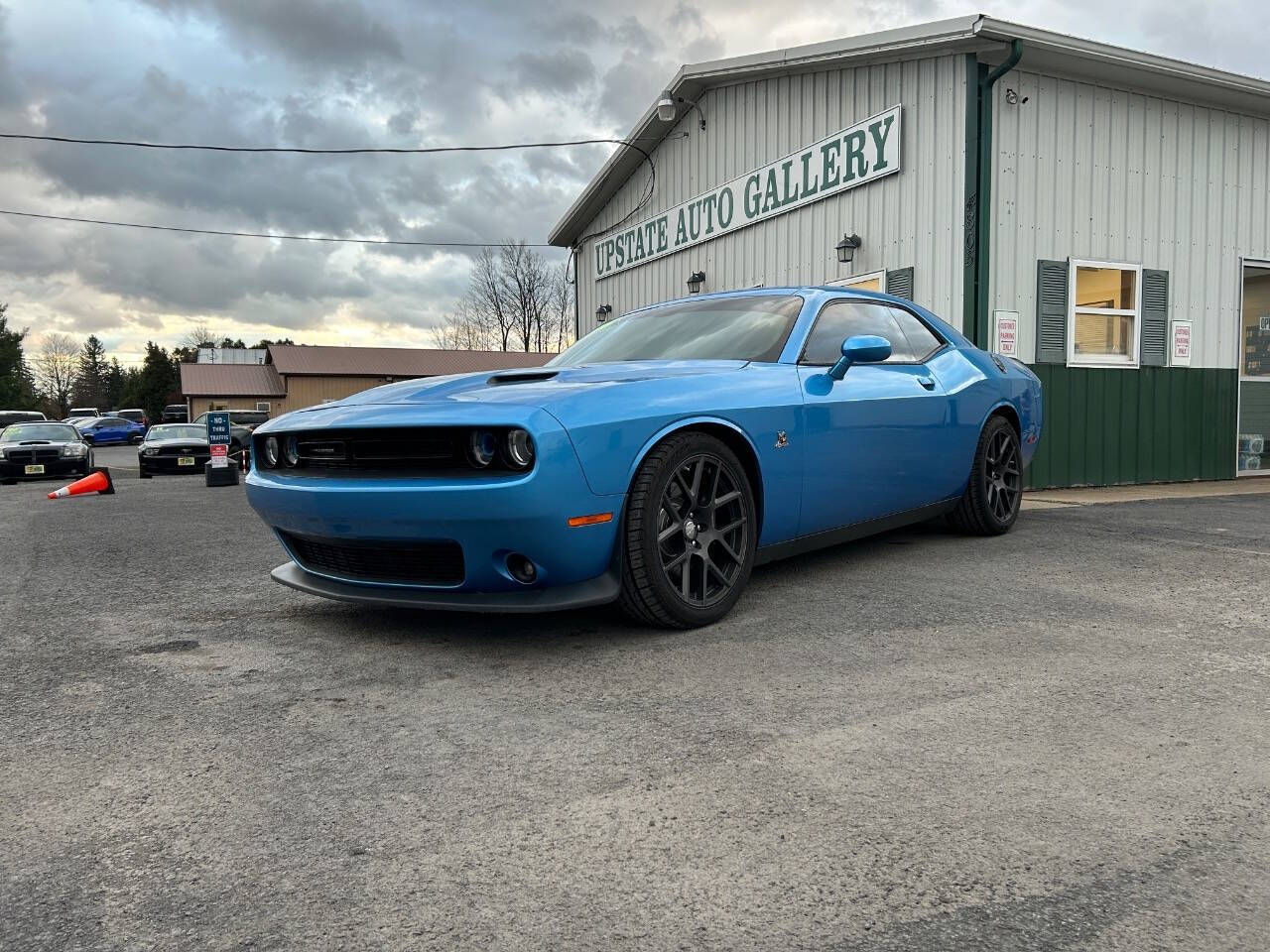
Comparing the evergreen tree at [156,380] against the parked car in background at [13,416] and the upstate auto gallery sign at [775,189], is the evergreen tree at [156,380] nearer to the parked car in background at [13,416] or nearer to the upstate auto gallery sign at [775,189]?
the parked car in background at [13,416]

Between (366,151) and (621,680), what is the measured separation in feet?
55.6

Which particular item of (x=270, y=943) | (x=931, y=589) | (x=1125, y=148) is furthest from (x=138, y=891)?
(x=1125, y=148)

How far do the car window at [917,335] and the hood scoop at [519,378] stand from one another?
218 cm

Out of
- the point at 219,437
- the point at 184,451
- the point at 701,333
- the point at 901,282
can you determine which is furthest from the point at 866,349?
the point at 184,451

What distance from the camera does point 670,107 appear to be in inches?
494

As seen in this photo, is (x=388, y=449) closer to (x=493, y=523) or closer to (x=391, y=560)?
(x=391, y=560)

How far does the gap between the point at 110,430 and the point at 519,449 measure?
50275mm

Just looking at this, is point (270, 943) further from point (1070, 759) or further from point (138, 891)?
point (1070, 759)

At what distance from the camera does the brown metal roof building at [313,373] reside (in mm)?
53469

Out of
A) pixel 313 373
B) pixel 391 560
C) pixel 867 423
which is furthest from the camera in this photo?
pixel 313 373

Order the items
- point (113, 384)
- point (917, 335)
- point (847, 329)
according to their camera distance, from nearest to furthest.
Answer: point (847, 329) → point (917, 335) → point (113, 384)

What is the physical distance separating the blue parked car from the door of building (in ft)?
154

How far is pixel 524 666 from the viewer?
301cm

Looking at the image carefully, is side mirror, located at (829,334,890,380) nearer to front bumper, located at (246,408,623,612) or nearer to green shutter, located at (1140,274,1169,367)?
front bumper, located at (246,408,623,612)
